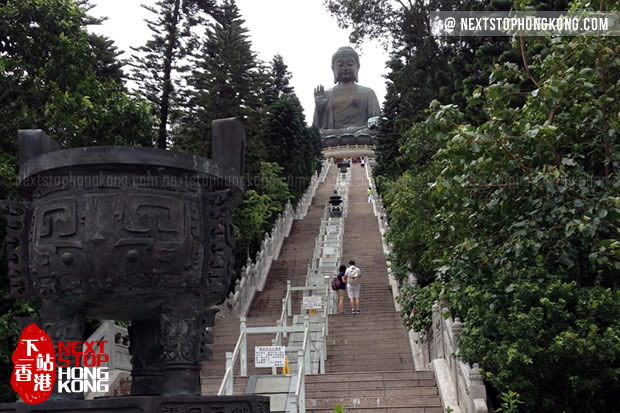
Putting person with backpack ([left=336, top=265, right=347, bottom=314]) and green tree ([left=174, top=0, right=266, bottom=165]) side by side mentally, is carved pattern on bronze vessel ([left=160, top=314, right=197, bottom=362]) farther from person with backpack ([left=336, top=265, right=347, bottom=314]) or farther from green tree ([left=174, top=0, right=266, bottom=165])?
green tree ([left=174, top=0, right=266, bottom=165])

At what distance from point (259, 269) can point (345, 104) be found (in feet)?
120

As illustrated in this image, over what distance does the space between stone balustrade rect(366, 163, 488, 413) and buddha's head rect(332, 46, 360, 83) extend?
43628 mm

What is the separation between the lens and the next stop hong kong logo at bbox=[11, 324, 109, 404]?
203 inches

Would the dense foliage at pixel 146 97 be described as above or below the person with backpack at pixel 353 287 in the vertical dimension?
above

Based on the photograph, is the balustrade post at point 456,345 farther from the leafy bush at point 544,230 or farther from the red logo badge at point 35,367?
the red logo badge at point 35,367

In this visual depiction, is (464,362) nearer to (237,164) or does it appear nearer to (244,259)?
(237,164)

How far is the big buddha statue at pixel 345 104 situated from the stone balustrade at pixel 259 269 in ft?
83.0

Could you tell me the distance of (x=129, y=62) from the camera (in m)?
19.8

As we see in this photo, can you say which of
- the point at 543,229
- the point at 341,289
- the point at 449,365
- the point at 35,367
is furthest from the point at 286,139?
the point at 35,367

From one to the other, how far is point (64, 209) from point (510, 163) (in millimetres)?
4796

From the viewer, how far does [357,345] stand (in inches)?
532

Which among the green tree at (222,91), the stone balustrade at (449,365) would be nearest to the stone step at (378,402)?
the stone balustrade at (449,365)

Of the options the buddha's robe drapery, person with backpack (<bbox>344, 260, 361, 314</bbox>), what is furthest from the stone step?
the buddha's robe drapery

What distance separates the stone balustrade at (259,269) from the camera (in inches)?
657
